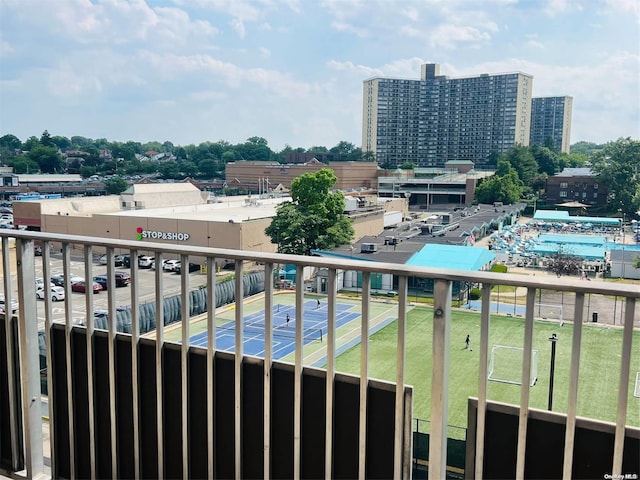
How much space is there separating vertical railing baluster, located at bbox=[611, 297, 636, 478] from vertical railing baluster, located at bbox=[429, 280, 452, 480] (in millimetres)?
355

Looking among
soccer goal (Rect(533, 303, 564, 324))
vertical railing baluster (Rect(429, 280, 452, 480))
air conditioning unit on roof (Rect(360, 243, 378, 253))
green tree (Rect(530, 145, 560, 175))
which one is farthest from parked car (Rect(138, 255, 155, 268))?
green tree (Rect(530, 145, 560, 175))

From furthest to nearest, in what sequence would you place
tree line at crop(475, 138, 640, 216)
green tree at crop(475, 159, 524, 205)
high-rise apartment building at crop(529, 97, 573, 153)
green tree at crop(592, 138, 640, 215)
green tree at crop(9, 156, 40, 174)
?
high-rise apartment building at crop(529, 97, 573, 153) < green tree at crop(9, 156, 40, 174) < green tree at crop(475, 159, 524, 205) < tree line at crop(475, 138, 640, 216) < green tree at crop(592, 138, 640, 215)

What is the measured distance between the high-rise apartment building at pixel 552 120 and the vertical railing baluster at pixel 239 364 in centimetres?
8082

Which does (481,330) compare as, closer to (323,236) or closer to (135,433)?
(135,433)

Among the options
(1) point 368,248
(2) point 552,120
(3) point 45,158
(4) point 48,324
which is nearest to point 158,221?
(1) point 368,248

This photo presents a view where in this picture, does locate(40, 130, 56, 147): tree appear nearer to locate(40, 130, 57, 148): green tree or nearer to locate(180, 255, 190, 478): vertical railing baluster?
locate(40, 130, 57, 148): green tree

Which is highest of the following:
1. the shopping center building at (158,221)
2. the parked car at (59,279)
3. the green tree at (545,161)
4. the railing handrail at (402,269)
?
the green tree at (545,161)

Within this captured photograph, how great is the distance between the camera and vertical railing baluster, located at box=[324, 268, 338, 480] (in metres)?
1.45

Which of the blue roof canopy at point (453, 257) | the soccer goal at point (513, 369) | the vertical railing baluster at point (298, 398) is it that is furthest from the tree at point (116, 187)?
the vertical railing baluster at point (298, 398)

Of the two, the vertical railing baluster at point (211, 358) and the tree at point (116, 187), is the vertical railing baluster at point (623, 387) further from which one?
the tree at point (116, 187)

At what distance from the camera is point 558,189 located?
4459 centimetres

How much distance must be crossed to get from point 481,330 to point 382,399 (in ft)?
1.00

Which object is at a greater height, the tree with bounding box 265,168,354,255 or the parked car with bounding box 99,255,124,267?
the parked car with bounding box 99,255,124,267

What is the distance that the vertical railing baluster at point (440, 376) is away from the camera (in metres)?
1.34
